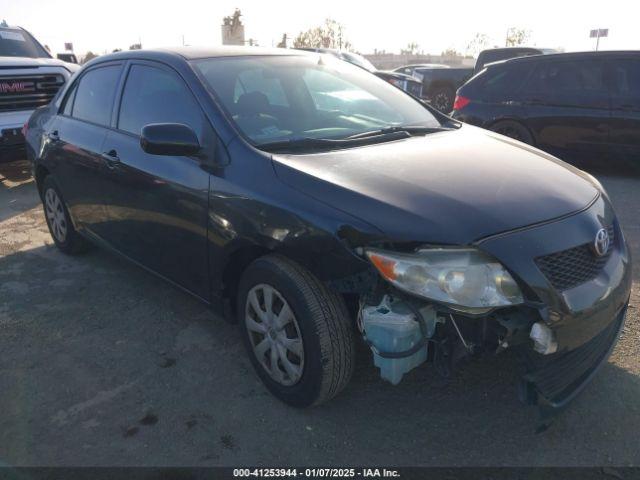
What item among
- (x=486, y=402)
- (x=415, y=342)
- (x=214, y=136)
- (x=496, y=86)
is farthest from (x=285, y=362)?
(x=496, y=86)

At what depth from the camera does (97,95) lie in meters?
4.00

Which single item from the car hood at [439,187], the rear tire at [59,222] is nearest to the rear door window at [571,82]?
the car hood at [439,187]

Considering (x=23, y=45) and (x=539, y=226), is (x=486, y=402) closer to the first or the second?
(x=539, y=226)

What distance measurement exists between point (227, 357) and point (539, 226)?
1844mm

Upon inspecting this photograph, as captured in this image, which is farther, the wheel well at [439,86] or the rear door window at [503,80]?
the wheel well at [439,86]

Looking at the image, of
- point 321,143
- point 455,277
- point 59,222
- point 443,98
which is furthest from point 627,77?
point 443,98

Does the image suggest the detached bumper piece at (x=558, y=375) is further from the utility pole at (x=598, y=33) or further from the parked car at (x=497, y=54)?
the utility pole at (x=598, y=33)

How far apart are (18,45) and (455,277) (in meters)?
8.73

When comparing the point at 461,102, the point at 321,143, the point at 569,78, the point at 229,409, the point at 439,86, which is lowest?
the point at 229,409

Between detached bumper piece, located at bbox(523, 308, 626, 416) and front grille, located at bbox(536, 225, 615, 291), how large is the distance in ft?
0.94

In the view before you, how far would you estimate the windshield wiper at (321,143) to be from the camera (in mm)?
2725

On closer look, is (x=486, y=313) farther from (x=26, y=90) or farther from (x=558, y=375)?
(x=26, y=90)

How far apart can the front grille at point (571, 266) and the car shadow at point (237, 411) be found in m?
0.73

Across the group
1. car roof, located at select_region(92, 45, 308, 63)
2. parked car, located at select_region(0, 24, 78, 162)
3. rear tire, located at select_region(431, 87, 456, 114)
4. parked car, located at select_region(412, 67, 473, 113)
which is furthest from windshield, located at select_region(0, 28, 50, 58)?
parked car, located at select_region(412, 67, 473, 113)
